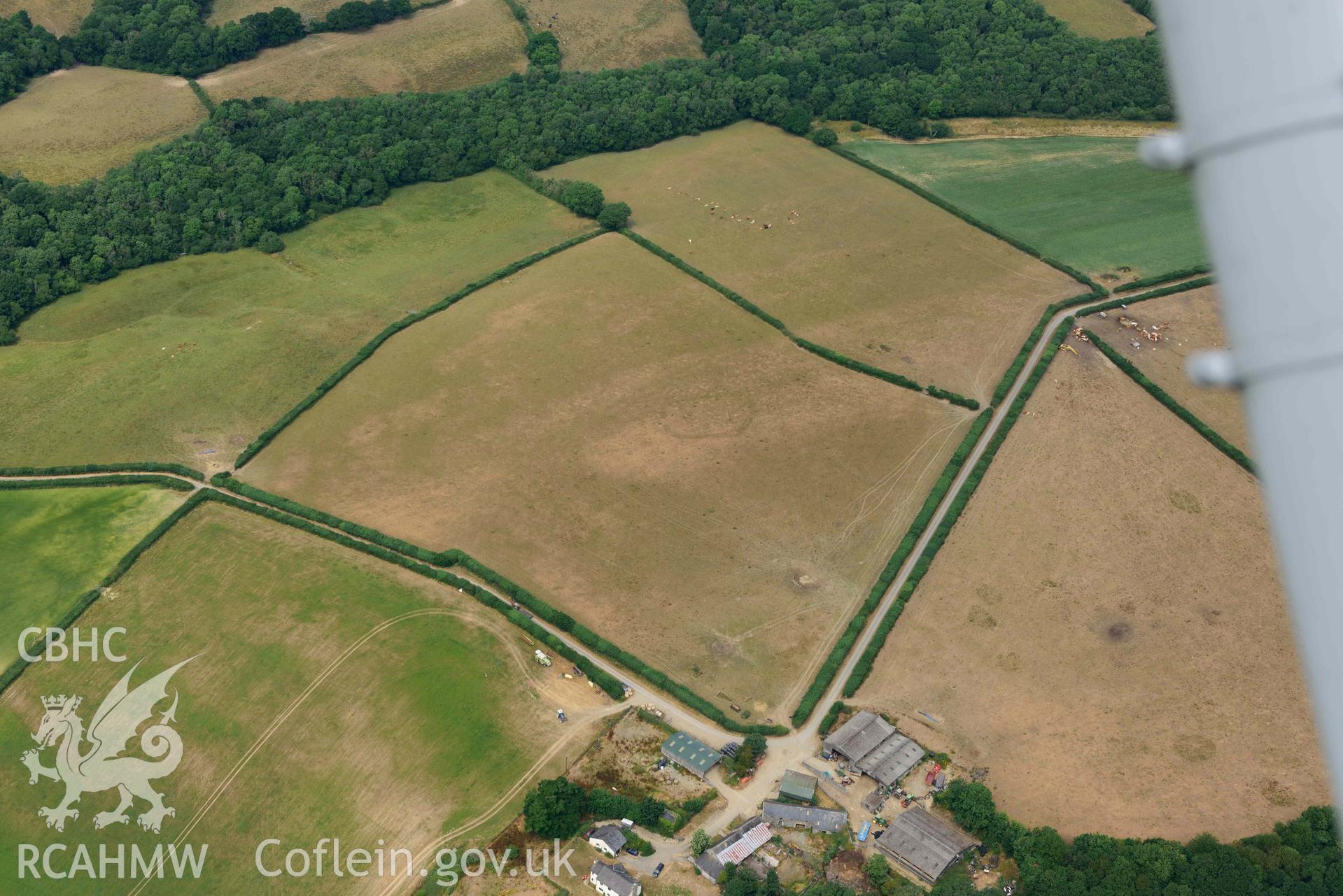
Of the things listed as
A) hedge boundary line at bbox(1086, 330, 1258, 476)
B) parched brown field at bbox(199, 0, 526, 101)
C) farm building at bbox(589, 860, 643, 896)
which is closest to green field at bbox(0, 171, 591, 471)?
parched brown field at bbox(199, 0, 526, 101)

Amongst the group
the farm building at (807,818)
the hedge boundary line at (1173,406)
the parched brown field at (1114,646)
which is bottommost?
the farm building at (807,818)

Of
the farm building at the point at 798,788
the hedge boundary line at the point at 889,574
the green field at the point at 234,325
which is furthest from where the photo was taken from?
the green field at the point at 234,325

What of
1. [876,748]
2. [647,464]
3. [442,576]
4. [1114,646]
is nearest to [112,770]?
[442,576]

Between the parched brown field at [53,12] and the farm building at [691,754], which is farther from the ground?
the parched brown field at [53,12]

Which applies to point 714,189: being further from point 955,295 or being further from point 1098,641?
point 1098,641

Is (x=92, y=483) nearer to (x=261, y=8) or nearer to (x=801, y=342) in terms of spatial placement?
(x=801, y=342)

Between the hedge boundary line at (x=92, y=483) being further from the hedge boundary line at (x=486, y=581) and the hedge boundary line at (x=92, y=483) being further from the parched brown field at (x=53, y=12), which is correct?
the parched brown field at (x=53, y=12)

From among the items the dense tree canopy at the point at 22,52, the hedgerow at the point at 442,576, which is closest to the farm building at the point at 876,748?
the hedgerow at the point at 442,576
